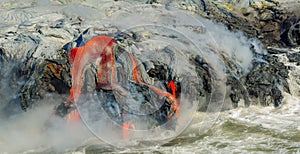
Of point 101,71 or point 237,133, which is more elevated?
point 101,71

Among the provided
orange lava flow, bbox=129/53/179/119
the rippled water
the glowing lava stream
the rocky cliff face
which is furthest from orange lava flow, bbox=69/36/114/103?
the rippled water

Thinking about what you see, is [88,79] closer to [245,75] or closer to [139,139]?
[139,139]

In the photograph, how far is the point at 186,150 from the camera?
15.2 meters

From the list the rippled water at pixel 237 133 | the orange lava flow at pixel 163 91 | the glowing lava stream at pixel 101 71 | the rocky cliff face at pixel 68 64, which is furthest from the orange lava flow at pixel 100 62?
the rippled water at pixel 237 133

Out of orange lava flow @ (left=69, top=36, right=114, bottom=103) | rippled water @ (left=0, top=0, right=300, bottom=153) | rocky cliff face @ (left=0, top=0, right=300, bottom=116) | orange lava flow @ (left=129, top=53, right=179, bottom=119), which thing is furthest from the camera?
rocky cliff face @ (left=0, top=0, right=300, bottom=116)

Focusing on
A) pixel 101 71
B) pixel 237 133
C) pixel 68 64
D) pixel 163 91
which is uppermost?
pixel 68 64

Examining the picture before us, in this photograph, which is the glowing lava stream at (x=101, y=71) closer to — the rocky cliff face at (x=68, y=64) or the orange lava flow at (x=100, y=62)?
the orange lava flow at (x=100, y=62)

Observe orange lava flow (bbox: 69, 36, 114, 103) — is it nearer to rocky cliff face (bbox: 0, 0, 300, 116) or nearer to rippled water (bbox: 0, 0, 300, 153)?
rocky cliff face (bbox: 0, 0, 300, 116)

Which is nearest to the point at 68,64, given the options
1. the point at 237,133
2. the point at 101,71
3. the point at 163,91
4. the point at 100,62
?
the point at 100,62

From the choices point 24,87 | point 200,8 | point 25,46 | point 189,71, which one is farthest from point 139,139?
point 200,8

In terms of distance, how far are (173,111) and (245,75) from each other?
4586 millimetres

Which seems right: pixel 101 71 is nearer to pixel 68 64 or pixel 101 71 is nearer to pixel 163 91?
pixel 68 64

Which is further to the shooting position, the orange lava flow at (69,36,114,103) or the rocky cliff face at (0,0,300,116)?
the rocky cliff face at (0,0,300,116)

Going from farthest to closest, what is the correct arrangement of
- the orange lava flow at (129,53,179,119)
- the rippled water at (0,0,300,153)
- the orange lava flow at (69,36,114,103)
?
the orange lava flow at (69,36,114,103), the orange lava flow at (129,53,179,119), the rippled water at (0,0,300,153)
